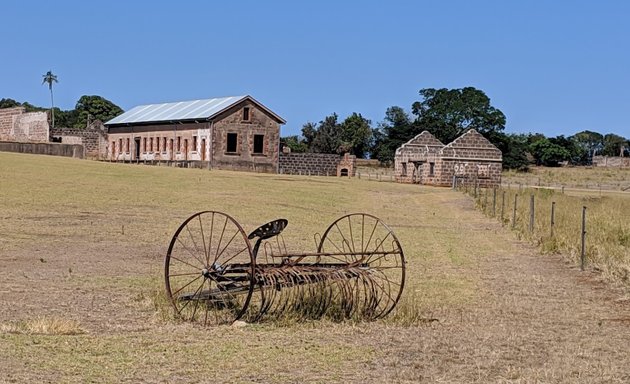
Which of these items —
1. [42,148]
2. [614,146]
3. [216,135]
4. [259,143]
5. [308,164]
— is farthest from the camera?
[614,146]

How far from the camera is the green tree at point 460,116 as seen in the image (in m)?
110

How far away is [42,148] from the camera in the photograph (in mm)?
64812

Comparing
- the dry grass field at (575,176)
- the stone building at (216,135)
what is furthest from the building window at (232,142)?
the dry grass field at (575,176)

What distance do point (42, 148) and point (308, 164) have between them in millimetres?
18956

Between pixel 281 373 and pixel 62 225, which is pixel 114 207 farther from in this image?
pixel 281 373

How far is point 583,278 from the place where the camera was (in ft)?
61.5

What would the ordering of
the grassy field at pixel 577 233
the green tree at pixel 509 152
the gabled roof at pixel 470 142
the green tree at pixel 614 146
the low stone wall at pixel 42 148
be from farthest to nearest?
the green tree at pixel 614 146
the green tree at pixel 509 152
the gabled roof at pixel 470 142
the low stone wall at pixel 42 148
the grassy field at pixel 577 233

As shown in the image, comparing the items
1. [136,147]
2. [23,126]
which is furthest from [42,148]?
[23,126]

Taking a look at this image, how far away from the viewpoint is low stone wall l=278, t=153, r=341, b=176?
71.1 m

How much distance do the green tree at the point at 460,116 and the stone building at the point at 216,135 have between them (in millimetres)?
41910

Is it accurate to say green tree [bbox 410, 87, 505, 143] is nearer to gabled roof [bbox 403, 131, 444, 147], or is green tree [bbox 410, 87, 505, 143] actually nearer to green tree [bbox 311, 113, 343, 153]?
green tree [bbox 311, 113, 343, 153]

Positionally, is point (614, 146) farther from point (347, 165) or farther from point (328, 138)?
point (347, 165)

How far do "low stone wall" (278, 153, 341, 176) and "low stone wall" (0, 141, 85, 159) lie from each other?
48.0 feet

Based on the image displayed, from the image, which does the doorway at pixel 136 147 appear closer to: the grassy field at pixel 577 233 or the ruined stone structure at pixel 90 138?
the ruined stone structure at pixel 90 138
